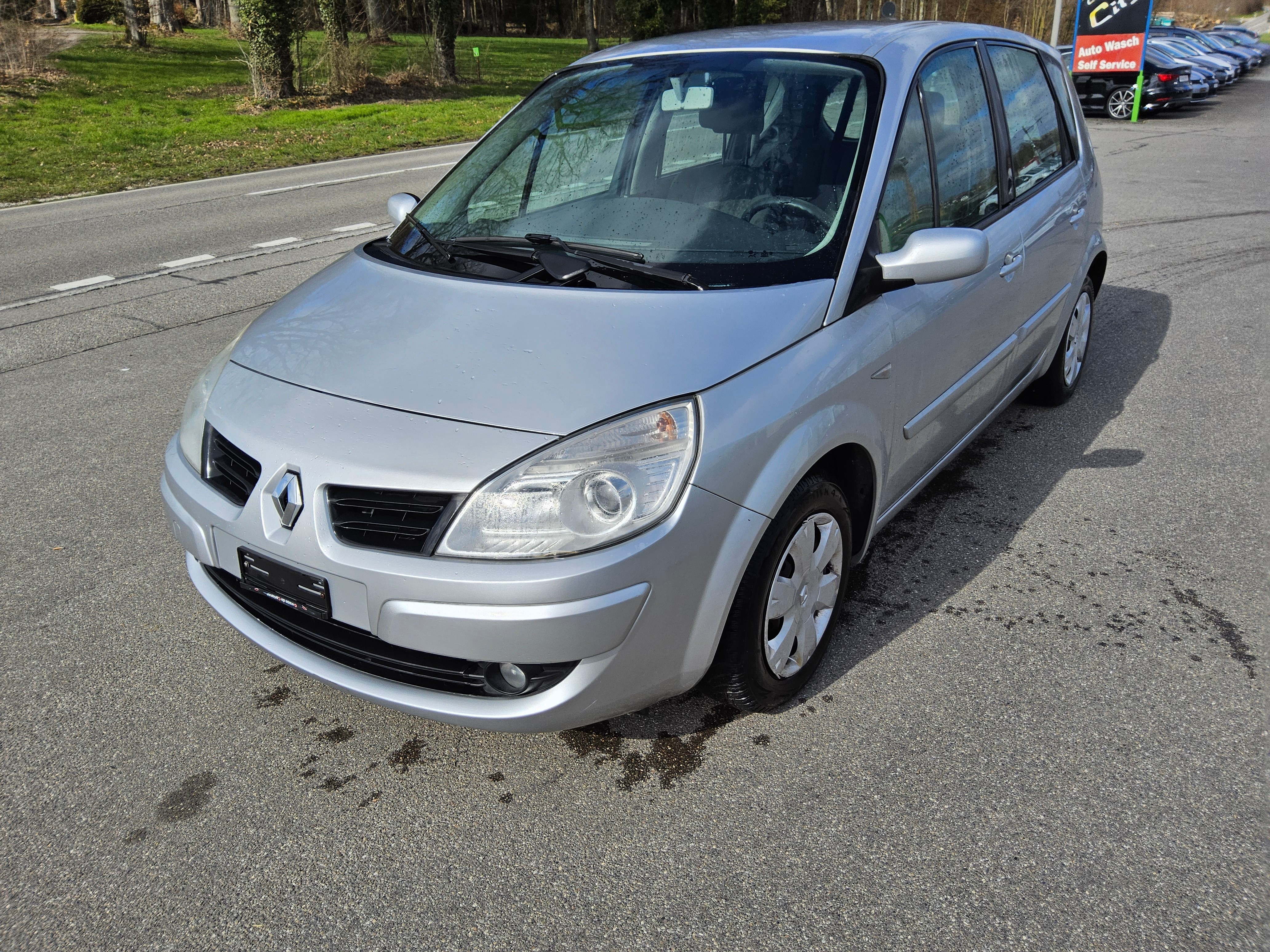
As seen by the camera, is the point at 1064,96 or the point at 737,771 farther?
the point at 1064,96

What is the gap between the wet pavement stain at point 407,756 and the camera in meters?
2.60

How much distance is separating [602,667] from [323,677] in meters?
0.72

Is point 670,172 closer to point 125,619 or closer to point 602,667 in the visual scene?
point 602,667

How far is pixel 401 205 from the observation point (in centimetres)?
385

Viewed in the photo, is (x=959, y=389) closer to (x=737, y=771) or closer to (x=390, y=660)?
(x=737, y=771)

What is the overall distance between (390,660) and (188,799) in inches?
26.9

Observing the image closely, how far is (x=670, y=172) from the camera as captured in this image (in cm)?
321

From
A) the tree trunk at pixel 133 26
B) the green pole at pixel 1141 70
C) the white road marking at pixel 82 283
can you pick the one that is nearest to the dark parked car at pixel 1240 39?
the green pole at pixel 1141 70

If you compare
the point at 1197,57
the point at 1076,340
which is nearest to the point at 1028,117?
the point at 1076,340

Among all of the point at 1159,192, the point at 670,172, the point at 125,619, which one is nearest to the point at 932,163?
the point at 670,172

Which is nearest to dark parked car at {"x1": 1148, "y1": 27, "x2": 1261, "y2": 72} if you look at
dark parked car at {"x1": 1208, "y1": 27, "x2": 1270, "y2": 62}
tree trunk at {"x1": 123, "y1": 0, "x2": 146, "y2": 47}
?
dark parked car at {"x1": 1208, "y1": 27, "x2": 1270, "y2": 62}

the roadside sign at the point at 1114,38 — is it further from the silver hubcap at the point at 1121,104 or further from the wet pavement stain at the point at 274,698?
the wet pavement stain at the point at 274,698

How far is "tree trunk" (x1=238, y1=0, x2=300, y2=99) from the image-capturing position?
65.4ft

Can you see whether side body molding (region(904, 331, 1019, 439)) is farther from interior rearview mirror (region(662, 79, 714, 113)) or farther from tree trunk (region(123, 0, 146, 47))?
tree trunk (region(123, 0, 146, 47))
